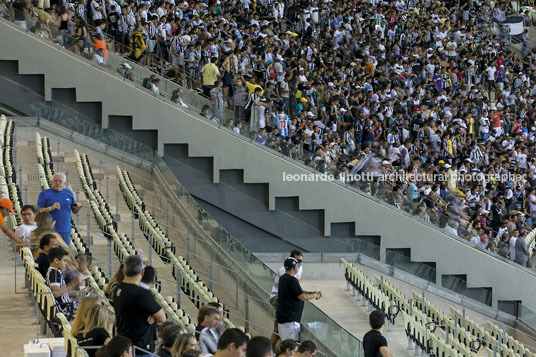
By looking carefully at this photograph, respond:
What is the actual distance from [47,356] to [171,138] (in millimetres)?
14511

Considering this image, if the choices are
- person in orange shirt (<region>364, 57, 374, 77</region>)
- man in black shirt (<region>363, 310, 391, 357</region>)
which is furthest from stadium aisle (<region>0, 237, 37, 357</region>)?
person in orange shirt (<region>364, 57, 374, 77</region>)

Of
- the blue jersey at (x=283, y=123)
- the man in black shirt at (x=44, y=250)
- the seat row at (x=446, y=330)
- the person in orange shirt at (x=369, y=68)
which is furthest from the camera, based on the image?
the person in orange shirt at (x=369, y=68)

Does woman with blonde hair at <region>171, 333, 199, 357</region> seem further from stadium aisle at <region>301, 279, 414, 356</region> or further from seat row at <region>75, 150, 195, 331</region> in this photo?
stadium aisle at <region>301, 279, 414, 356</region>

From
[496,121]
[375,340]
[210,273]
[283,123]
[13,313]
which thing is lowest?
[210,273]

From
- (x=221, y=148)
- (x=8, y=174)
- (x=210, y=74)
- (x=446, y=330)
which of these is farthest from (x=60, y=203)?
(x=210, y=74)

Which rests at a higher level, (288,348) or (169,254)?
(288,348)

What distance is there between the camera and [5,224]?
10.8 meters

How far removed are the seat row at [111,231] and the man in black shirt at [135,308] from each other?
102 inches

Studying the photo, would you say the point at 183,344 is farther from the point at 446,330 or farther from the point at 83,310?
the point at 446,330

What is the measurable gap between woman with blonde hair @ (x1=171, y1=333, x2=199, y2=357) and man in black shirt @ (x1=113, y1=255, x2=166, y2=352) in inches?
14.9

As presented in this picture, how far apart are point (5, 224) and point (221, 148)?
1125 cm

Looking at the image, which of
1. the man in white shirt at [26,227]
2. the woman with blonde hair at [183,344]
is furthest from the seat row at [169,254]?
the woman with blonde hair at [183,344]

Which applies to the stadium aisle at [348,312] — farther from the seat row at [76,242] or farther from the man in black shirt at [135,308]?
the man in black shirt at [135,308]

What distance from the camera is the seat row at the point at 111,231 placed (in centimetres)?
1059
